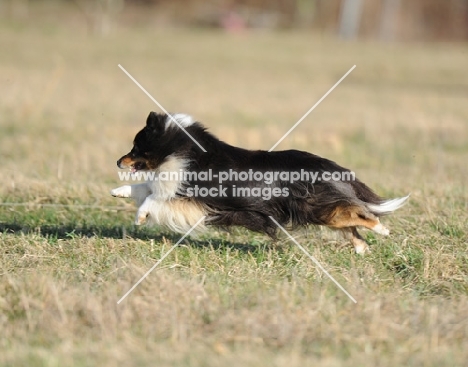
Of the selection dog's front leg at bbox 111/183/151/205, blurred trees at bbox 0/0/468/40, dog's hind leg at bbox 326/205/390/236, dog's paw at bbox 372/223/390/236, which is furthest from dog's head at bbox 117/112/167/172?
blurred trees at bbox 0/0/468/40

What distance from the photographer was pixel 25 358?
4172 millimetres

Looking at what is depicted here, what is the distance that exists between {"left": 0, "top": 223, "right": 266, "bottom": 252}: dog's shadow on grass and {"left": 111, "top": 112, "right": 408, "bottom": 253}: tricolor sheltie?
0.51 m

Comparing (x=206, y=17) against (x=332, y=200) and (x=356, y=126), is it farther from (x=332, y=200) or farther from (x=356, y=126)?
(x=332, y=200)

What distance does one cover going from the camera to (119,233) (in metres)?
7.09

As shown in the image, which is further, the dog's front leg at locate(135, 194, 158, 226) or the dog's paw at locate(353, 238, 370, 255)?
the dog's paw at locate(353, 238, 370, 255)

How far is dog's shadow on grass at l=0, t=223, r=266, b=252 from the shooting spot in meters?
6.75

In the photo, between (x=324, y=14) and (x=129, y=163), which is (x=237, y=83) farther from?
(x=324, y=14)

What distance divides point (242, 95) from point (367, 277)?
16526mm

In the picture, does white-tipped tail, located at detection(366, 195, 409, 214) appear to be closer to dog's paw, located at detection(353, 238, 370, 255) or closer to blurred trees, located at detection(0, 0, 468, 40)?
dog's paw, located at detection(353, 238, 370, 255)

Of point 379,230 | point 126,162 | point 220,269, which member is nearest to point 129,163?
point 126,162

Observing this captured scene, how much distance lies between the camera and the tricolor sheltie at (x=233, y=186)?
6086 millimetres

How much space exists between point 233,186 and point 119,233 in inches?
61.1

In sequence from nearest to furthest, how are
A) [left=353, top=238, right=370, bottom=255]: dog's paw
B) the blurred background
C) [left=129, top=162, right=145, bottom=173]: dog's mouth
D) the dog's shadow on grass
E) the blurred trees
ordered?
[left=129, top=162, right=145, bottom=173]: dog's mouth → [left=353, top=238, right=370, bottom=255]: dog's paw → the dog's shadow on grass → the blurred background → the blurred trees

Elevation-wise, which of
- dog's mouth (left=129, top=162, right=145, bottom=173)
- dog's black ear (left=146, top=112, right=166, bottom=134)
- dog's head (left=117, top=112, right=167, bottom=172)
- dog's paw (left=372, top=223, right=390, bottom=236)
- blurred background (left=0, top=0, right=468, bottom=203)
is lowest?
blurred background (left=0, top=0, right=468, bottom=203)
